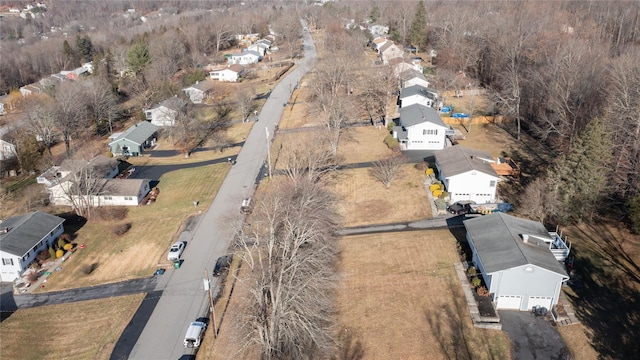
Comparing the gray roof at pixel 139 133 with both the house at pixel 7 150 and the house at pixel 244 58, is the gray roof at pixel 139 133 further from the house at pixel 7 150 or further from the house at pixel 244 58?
the house at pixel 244 58

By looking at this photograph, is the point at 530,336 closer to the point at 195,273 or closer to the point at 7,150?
the point at 195,273

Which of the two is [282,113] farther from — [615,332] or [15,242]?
[615,332]

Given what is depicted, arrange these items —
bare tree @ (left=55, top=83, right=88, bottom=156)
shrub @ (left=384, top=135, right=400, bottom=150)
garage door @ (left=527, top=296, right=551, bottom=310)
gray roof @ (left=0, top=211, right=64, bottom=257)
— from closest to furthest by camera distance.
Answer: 1. garage door @ (left=527, top=296, right=551, bottom=310)
2. gray roof @ (left=0, top=211, right=64, bottom=257)
3. shrub @ (left=384, top=135, right=400, bottom=150)
4. bare tree @ (left=55, top=83, right=88, bottom=156)

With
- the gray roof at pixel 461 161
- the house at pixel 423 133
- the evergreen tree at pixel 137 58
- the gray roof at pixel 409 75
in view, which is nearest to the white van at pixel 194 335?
the gray roof at pixel 461 161

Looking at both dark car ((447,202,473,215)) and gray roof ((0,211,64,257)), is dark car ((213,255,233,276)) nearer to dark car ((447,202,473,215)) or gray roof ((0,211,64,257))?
gray roof ((0,211,64,257))

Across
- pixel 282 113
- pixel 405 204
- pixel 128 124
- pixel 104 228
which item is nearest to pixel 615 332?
pixel 405 204

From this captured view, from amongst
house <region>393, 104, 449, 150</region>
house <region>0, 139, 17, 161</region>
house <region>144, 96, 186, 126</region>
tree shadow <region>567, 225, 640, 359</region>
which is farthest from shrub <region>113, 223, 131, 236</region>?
tree shadow <region>567, 225, 640, 359</region>

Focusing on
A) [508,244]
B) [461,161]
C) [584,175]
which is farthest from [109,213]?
[584,175]
